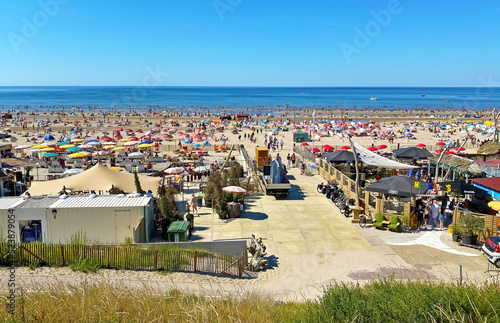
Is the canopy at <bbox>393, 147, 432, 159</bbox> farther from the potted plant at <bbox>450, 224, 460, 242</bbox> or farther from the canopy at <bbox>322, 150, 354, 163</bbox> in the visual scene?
the potted plant at <bbox>450, 224, 460, 242</bbox>

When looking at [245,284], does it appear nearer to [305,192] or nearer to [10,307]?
[10,307]

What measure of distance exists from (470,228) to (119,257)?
1161cm

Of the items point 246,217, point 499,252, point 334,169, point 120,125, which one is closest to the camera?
point 499,252

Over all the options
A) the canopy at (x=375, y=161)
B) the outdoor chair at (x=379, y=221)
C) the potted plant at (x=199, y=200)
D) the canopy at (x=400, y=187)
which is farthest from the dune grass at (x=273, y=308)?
the canopy at (x=375, y=161)

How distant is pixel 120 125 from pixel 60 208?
53.1 m

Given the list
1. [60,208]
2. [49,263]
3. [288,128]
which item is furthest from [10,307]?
[288,128]

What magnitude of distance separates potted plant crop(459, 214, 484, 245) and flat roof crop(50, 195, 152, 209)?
10981mm

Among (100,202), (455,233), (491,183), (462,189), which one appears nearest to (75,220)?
(100,202)

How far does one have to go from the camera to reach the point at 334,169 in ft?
74.0

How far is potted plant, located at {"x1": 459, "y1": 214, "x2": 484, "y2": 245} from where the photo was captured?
13.3 meters

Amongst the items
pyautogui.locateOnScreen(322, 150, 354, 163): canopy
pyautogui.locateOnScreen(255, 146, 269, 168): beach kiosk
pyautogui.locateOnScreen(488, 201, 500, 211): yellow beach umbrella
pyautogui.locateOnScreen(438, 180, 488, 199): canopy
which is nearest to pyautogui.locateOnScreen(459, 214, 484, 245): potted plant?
pyautogui.locateOnScreen(488, 201, 500, 211): yellow beach umbrella

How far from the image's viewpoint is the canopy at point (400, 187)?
615 inches

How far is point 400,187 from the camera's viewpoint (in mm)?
15883

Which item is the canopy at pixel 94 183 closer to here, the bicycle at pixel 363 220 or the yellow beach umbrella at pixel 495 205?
the bicycle at pixel 363 220
